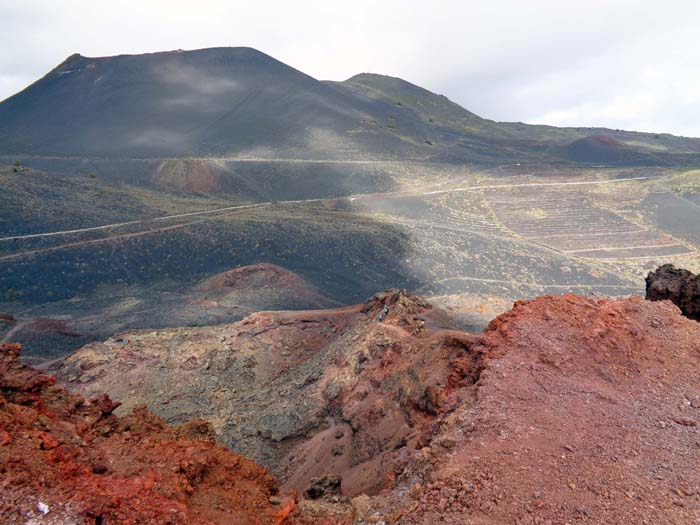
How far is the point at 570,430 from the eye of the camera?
14.3 ft

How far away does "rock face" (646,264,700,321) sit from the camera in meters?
8.32

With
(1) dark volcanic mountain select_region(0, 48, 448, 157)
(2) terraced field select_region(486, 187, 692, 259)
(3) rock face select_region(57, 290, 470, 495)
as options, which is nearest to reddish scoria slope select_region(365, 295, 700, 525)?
(3) rock face select_region(57, 290, 470, 495)

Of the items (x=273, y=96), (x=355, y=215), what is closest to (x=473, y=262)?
(x=355, y=215)

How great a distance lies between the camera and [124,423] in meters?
5.00

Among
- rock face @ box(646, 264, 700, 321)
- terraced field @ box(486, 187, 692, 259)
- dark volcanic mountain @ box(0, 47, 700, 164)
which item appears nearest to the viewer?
rock face @ box(646, 264, 700, 321)

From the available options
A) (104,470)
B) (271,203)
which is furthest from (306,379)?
(271,203)

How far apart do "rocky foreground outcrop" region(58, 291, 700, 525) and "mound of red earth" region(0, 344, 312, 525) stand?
93 centimetres

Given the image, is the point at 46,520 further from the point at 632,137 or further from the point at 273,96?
the point at 632,137

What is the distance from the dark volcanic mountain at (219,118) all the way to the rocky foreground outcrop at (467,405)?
1053 inches

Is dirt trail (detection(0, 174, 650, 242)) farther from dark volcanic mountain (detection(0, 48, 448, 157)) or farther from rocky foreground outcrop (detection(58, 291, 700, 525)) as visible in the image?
rocky foreground outcrop (detection(58, 291, 700, 525))

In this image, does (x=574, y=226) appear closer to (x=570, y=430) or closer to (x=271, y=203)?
(x=271, y=203)

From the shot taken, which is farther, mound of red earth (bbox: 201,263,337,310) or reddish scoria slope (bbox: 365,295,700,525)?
mound of red earth (bbox: 201,263,337,310)

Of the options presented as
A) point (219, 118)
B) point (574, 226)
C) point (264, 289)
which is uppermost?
point (219, 118)

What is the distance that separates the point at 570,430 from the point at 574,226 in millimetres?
23209
